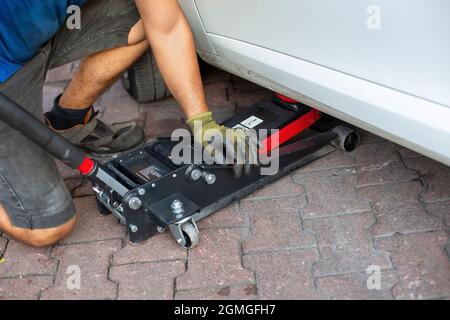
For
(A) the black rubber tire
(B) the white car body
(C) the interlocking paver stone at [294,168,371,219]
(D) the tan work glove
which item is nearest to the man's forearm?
(D) the tan work glove

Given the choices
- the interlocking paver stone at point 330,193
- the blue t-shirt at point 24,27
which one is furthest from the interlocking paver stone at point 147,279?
the blue t-shirt at point 24,27

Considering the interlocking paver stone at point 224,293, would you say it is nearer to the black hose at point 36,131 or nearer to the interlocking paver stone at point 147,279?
the interlocking paver stone at point 147,279

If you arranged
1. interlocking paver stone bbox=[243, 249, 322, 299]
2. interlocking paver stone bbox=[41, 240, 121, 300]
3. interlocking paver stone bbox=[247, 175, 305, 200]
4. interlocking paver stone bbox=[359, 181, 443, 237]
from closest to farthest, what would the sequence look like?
interlocking paver stone bbox=[243, 249, 322, 299] < interlocking paver stone bbox=[41, 240, 121, 300] < interlocking paver stone bbox=[359, 181, 443, 237] < interlocking paver stone bbox=[247, 175, 305, 200]

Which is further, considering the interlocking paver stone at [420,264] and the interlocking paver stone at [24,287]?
the interlocking paver stone at [24,287]

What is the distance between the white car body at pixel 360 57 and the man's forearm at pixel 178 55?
0.74 feet

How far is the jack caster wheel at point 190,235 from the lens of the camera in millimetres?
2482

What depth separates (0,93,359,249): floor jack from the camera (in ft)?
7.65

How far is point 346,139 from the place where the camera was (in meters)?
2.92

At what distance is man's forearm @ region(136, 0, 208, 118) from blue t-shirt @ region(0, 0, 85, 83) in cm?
34

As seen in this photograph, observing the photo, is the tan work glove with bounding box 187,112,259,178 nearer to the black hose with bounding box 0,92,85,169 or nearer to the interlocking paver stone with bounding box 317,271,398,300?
the black hose with bounding box 0,92,85,169

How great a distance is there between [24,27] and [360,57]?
123 cm

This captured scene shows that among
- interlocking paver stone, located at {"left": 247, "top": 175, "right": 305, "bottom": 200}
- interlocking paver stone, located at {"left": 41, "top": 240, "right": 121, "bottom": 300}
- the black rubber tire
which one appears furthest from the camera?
the black rubber tire

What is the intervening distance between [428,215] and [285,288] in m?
0.66

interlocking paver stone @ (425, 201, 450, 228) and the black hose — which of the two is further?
interlocking paver stone @ (425, 201, 450, 228)
